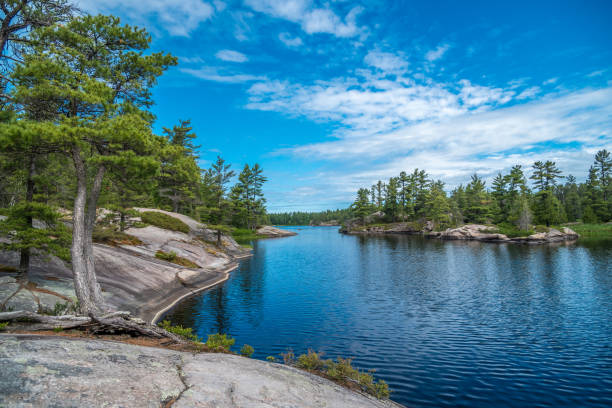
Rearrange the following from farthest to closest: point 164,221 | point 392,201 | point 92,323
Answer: point 392,201
point 164,221
point 92,323

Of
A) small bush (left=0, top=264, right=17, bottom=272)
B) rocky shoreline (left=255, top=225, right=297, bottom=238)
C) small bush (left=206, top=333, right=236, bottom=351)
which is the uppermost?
small bush (left=0, top=264, right=17, bottom=272)

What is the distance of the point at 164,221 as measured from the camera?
1393 inches

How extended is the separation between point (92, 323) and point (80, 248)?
3.62m

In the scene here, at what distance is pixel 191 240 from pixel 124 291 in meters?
16.4

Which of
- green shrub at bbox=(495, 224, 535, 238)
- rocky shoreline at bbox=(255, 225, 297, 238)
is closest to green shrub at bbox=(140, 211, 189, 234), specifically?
rocky shoreline at bbox=(255, 225, 297, 238)

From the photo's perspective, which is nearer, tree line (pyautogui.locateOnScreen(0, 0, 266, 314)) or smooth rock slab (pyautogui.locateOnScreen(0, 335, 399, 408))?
smooth rock slab (pyautogui.locateOnScreen(0, 335, 399, 408))

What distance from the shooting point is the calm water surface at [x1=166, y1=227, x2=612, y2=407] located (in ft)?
35.7

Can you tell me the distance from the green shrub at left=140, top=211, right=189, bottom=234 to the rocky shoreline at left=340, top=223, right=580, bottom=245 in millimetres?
60377

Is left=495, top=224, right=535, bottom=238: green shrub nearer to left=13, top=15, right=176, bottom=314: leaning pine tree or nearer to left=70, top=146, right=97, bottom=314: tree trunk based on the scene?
left=13, top=15, right=176, bottom=314: leaning pine tree

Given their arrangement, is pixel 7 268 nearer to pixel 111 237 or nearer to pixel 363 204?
pixel 111 237

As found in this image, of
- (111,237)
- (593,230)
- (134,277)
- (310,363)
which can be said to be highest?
(111,237)

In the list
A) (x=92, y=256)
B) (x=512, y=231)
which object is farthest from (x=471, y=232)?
(x=92, y=256)

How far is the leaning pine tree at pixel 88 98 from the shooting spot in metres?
10.3

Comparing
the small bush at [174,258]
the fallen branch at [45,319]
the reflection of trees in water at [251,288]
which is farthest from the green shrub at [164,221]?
the fallen branch at [45,319]
